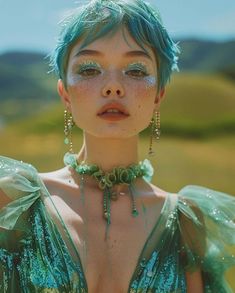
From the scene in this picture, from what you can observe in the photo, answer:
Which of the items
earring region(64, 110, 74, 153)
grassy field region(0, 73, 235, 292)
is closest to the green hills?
grassy field region(0, 73, 235, 292)

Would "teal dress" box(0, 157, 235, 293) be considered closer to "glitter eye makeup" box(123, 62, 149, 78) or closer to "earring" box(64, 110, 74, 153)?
"earring" box(64, 110, 74, 153)

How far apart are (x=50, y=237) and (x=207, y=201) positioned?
18.7 inches

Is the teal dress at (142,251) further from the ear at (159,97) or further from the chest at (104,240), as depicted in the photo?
the ear at (159,97)

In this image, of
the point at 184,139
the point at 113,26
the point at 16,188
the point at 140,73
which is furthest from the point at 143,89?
the point at 184,139

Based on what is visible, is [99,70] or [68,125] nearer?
[99,70]

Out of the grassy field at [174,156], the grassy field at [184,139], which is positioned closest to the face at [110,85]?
the grassy field at [174,156]

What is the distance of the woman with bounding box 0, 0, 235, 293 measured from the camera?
1.52 m

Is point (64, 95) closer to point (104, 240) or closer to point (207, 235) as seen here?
point (104, 240)

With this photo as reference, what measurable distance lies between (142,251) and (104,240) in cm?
Answer: 10

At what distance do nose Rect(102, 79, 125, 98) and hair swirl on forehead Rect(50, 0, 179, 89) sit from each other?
A: 119 millimetres

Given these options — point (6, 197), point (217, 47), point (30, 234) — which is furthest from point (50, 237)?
point (217, 47)

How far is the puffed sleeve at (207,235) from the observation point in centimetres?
168

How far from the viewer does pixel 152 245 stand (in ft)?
5.28

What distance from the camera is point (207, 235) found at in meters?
1.72
